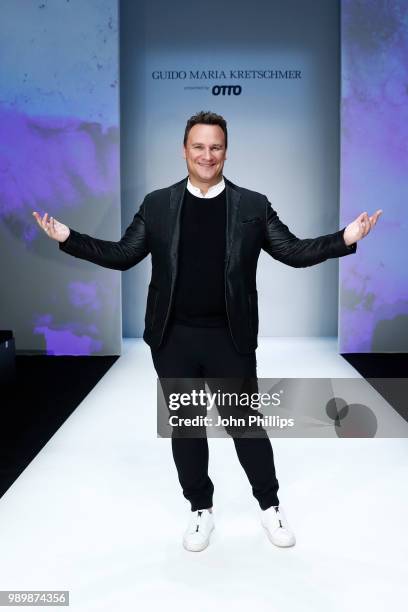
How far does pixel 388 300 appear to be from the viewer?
5.65 m

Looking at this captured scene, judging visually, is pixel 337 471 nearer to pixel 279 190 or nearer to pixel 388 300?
pixel 388 300

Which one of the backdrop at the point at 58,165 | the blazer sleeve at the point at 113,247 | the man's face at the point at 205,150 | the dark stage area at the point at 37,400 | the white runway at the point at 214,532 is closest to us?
the white runway at the point at 214,532

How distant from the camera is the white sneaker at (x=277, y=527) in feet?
7.47

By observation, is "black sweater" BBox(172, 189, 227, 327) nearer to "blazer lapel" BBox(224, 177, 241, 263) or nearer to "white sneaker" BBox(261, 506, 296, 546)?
"blazer lapel" BBox(224, 177, 241, 263)

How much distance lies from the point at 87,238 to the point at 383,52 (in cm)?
400

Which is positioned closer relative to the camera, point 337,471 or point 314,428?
point 337,471

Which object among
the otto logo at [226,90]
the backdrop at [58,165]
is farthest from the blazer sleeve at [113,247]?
the otto logo at [226,90]

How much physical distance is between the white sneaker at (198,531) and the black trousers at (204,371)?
0.28 ft

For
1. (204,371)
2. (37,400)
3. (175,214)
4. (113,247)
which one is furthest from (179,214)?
(37,400)

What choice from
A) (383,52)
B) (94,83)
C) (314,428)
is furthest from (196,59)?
(314,428)

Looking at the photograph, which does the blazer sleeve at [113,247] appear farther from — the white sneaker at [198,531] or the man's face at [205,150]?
the white sneaker at [198,531]

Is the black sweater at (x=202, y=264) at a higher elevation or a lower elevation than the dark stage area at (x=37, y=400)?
higher

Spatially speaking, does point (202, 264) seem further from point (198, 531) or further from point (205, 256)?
point (198, 531)

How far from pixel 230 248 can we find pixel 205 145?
313 mm
